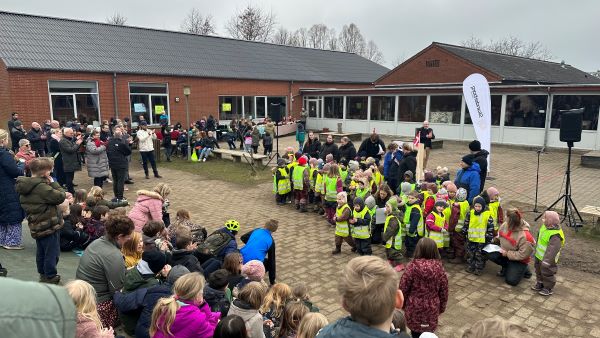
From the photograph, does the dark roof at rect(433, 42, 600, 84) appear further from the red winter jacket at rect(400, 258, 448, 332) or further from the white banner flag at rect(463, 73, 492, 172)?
the red winter jacket at rect(400, 258, 448, 332)

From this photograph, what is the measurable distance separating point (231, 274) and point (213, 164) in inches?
501

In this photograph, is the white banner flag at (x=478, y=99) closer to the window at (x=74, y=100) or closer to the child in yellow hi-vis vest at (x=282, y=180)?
the child in yellow hi-vis vest at (x=282, y=180)

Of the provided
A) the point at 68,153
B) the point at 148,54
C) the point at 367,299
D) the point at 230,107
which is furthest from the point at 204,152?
the point at 367,299

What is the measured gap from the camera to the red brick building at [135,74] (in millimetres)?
20297

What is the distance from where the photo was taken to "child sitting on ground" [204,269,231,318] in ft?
14.5

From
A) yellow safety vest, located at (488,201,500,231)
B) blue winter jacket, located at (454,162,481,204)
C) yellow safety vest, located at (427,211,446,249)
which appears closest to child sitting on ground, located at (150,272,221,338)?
yellow safety vest, located at (427,211,446,249)

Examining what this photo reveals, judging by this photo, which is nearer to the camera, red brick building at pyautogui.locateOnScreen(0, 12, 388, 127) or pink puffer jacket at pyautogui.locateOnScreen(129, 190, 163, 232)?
pink puffer jacket at pyautogui.locateOnScreen(129, 190, 163, 232)

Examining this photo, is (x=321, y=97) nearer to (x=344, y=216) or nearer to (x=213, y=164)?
(x=213, y=164)

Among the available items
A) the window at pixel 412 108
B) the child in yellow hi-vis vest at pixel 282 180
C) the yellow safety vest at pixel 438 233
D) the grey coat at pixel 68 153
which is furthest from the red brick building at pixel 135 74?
the yellow safety vest at pixel 438 233

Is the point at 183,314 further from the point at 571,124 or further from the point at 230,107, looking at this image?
the point at 230,107

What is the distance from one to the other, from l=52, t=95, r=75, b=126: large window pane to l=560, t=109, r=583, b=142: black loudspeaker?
20717 mm

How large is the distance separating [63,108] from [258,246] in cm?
1904

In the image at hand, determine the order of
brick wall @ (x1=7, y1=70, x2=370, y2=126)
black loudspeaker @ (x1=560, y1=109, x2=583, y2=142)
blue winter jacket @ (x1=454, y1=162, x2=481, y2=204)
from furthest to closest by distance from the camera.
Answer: brick wall @ (x1=7, y1=70, x2=370, y2=126), black loudspeaker @ (x1=560, y1=109, x2=583, y2=142), blue winter jacket @ (x1=454, y1=162, x2=481, y2=204)

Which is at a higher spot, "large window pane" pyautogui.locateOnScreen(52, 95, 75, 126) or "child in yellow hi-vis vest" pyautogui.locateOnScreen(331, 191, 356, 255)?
"large window pane" pyautogui.locateOnScreen(52, 95, 75, 126)
